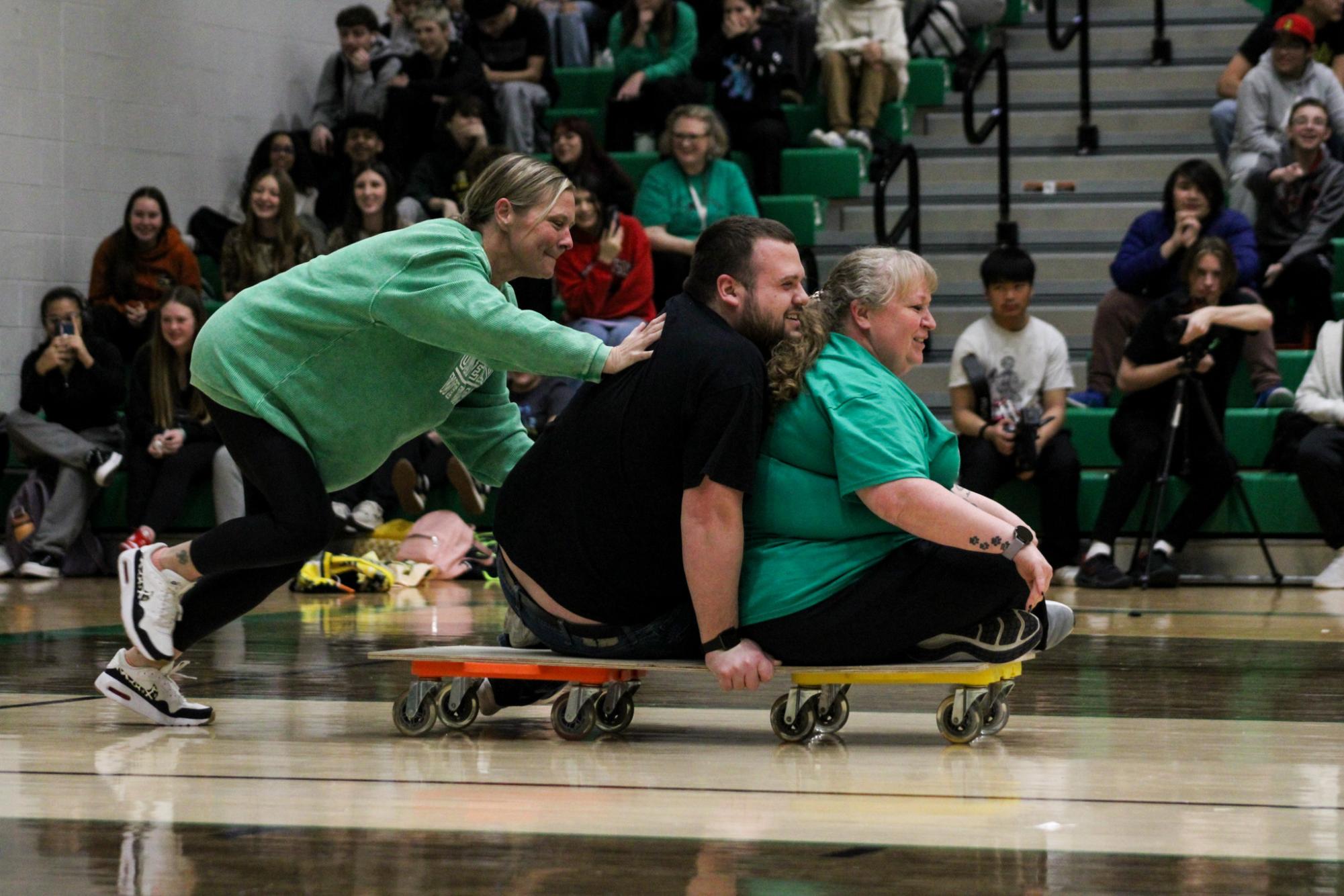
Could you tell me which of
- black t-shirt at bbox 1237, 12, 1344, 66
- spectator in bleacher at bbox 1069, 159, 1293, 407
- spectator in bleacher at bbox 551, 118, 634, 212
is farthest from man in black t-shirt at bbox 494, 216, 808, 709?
black t-shirt at bbox 1237, 12, 1344, 66

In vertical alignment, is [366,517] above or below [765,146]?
below

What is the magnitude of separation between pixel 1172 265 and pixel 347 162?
432cm

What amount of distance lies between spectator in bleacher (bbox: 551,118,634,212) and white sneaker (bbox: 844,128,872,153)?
1.49 metres

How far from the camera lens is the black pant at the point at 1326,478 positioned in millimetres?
6734

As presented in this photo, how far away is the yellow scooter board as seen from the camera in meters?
2.89

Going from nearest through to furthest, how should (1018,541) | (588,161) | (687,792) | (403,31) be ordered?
(687,792)
(1018,541)
(588,161)
(403,31)

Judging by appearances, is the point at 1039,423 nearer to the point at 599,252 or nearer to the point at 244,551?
the point at 599,252

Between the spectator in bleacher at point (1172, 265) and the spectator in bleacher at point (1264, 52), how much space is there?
1298 mm

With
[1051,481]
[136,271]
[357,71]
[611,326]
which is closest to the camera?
[1051,481]

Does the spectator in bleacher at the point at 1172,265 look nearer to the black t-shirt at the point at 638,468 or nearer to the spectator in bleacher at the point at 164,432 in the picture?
the spectator in bleacher at the point at 164,432

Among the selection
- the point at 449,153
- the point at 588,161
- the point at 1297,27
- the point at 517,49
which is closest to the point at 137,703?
the point at 588,161

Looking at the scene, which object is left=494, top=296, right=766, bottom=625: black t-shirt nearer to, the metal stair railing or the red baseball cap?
the red baseball cap

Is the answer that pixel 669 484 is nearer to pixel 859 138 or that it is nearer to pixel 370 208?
pixel 370 208

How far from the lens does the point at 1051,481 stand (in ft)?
23.2
